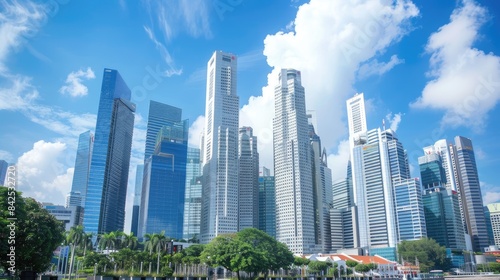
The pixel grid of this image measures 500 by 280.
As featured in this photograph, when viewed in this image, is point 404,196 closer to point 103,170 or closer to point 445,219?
point 445,219

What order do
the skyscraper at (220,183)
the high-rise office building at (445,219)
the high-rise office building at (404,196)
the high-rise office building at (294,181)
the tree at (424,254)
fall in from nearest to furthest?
the tree at (424,254)
the high-rise office building at (404,196)
the high-rise office building at (294,181)
the skyscraper at (220,183)
the high-rise office building at (445,219)

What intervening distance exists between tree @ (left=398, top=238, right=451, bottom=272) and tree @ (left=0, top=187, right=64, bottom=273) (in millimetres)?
123907

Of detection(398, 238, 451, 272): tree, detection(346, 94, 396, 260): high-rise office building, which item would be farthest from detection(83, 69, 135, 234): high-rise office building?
detection(398, 238, 451, 272): tree

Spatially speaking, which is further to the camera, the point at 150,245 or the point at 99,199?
the point at 99,199

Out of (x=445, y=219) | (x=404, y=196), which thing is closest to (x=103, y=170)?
(x=404, y=196)

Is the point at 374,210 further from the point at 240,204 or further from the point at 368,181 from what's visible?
the point at 240,204

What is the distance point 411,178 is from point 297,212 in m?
56.0

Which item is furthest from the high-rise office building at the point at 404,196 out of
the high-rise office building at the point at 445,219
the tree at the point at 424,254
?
the tree at the point at 424,254

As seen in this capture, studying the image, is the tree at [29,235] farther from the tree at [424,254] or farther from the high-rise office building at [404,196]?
the high-rise office building at [404,196]

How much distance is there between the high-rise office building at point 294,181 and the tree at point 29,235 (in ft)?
469

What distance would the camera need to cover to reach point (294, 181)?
185m

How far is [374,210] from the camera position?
186 m

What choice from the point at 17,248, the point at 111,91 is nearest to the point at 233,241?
the point at 17,248

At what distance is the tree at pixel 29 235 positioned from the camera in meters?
38.3
